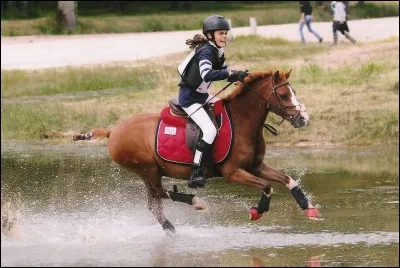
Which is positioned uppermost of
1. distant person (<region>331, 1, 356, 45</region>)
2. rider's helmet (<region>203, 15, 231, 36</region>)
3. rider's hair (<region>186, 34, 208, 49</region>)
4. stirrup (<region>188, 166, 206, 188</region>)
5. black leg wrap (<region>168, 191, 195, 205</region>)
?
rider's helmet (<region>203, 15, 231, 36</region>)

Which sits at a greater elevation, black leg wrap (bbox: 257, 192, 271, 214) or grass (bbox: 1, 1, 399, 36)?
black leg wrap (bbox: 257, 192, 271, 214)

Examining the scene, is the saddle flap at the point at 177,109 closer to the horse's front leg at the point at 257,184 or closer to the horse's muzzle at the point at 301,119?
the horse's front leg at the point at 257,184

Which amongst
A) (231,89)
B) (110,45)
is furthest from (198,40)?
(110,45)

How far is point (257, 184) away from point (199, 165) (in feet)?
2.26

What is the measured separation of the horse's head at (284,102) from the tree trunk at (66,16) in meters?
33.0

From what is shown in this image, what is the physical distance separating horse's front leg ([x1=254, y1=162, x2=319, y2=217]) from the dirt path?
19.2 meters

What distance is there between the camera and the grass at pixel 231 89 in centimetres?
2047

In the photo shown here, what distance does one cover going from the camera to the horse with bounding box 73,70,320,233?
40.1ft

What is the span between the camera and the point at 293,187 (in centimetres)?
1217

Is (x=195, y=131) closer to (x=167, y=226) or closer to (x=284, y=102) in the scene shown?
(x=284, y=102)

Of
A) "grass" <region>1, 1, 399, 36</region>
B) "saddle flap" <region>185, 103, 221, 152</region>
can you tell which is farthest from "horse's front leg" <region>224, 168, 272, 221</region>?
"grass" <region>1, 1, 399, 36</region>

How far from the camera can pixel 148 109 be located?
22.6 meters

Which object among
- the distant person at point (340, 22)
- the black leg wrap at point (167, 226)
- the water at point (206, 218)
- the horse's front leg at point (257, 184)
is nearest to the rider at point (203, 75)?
the horse's front leg at point (257, 184)

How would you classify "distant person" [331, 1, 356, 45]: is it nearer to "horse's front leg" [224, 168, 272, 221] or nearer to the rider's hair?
the rider's hair
